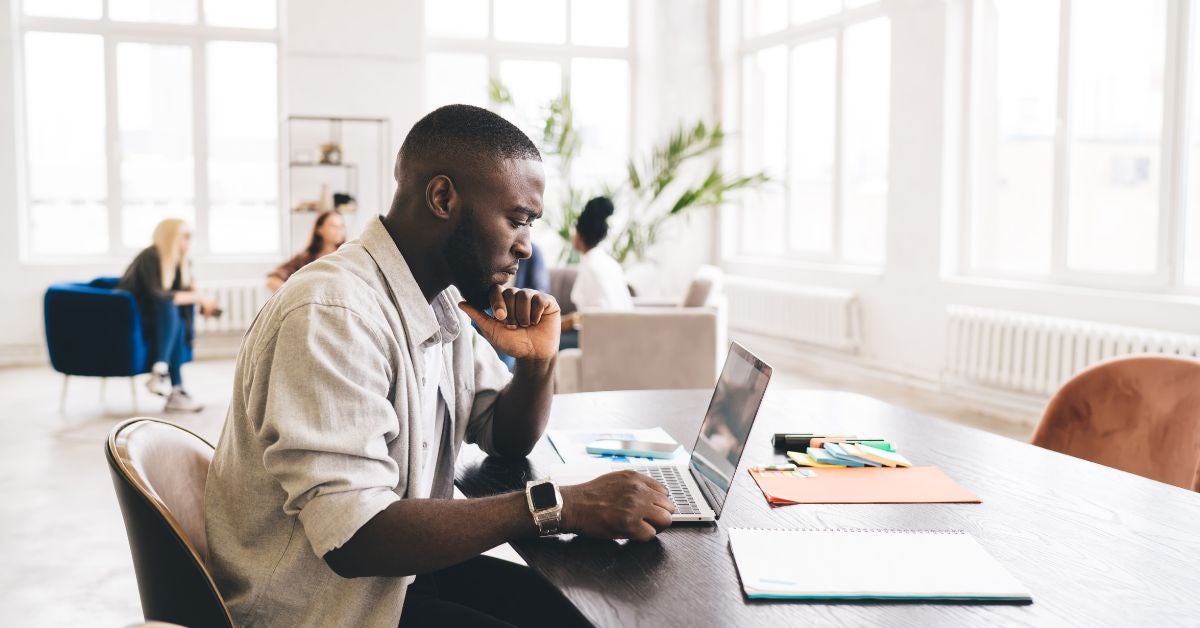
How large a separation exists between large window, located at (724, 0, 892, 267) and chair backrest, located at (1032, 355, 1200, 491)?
4918 mm

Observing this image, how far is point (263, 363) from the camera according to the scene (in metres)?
1.28

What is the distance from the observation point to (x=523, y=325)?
5.73ft

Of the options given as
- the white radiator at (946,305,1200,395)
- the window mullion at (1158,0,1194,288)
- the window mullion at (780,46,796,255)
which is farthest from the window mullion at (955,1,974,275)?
the window mullion at (780,46,796,255)

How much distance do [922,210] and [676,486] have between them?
17.5 feet

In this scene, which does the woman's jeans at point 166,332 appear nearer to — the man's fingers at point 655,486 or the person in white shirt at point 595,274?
the person in white shirt at point 595,274

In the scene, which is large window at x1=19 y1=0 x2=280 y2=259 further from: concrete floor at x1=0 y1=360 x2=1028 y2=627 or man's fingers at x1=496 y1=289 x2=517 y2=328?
man's fingers at x1=496 y1=289 x2=517 y2=328

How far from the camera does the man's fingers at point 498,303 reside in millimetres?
1586

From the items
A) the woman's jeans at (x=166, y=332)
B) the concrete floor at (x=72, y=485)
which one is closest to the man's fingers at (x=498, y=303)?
the concrete floor at (x=72, y=485)

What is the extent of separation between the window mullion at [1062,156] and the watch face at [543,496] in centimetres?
504

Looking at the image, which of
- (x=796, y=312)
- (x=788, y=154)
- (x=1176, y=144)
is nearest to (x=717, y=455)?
(x=1176, y=144)

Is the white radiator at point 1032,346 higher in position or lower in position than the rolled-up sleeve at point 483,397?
lower

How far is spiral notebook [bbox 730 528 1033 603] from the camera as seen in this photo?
46.1 inches

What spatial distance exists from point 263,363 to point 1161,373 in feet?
6.24

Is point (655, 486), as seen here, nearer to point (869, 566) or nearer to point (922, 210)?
point (869, 566)
